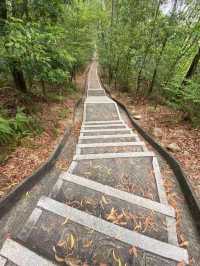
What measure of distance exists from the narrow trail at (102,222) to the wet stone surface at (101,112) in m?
3.54

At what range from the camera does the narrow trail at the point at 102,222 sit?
180 centimetres

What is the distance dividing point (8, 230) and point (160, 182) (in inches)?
92.7

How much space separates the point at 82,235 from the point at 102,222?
286 millimetres

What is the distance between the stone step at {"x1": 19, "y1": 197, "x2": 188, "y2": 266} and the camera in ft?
6.11

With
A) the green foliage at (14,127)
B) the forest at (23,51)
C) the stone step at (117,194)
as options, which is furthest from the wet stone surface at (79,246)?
the forest at (23,51)

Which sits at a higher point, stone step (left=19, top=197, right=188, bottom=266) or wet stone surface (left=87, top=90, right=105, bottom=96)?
stone step (left=19, top=197, right=188, bottom=266)

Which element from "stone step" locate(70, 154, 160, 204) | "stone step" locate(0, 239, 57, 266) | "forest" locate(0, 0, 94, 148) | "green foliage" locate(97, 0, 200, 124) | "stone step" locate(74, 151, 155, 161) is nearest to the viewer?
"stone step" locate(0, 239, 57, 266)

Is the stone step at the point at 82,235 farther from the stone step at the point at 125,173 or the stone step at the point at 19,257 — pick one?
the stone step at the point at 125,173

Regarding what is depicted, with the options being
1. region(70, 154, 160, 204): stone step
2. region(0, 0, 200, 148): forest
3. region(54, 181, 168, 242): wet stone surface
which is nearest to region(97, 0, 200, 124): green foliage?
region(0, 0, 200, 148): forest

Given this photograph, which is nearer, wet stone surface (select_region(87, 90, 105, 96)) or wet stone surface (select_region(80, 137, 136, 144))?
wet stone surface (select_region(80, 137, 136, 144))

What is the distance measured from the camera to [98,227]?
2.07 metres

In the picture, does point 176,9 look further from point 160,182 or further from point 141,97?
point 160,182

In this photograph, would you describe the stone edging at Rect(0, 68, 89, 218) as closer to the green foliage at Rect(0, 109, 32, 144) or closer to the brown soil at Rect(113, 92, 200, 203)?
the green foliage at Rect(0, 109, 32, 144)

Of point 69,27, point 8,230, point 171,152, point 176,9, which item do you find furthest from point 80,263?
point 69,27
